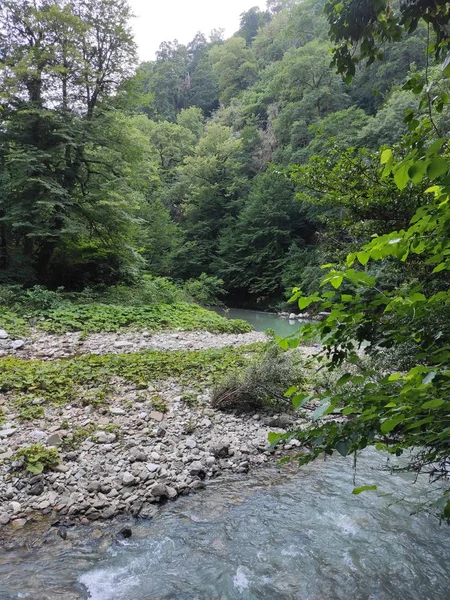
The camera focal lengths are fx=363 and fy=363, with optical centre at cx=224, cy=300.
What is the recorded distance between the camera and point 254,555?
297 centimetres

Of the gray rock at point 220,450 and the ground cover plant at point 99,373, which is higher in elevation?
the ground cover plant at point 99,373

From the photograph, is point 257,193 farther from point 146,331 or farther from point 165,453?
point 165,453

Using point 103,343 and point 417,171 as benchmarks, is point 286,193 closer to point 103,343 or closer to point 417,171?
point 103,343

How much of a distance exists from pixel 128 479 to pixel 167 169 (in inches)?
1198

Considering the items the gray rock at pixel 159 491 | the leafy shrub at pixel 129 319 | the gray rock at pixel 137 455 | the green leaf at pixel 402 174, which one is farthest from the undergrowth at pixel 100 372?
the green leaf at pixel 402 174

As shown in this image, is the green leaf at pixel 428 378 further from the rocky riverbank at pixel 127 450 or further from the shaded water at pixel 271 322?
the shaded water at pixel 271 322

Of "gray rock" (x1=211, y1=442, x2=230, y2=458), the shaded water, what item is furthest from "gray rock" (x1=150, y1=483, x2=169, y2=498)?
the shaded water

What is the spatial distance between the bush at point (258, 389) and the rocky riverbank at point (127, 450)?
0.20 meters

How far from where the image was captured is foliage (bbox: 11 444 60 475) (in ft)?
11.9

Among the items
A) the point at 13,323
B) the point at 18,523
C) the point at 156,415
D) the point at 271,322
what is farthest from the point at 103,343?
the point at 271,322

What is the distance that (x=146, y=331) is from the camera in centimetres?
938

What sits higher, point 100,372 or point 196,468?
point 100,372

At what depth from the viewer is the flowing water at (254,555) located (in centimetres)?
262

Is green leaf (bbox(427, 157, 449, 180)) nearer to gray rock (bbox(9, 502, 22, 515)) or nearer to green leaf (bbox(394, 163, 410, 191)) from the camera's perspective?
green leaf (bbox(394, 163, 410, 191))
